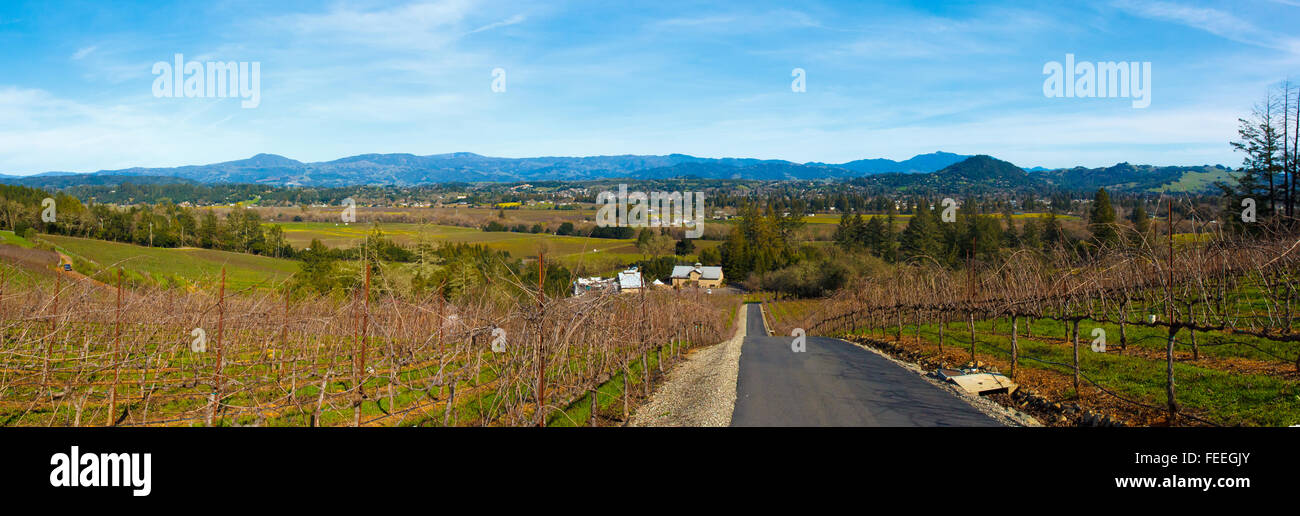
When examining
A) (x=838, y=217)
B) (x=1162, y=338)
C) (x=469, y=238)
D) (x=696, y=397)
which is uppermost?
(x=838, y=217)

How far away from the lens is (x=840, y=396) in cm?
1255

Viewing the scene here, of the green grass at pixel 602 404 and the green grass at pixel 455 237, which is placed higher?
the green grass at pixel 455 237

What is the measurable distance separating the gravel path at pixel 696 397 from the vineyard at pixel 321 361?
65cm

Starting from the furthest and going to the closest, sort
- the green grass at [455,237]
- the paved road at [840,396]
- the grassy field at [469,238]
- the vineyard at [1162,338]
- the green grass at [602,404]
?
1. the green grass at [455,237]
2. the grassy field at [469,238]
3. the green grass at [602,404]
4. the paved road at [840,396]
5. the vineyard at [1162,338]

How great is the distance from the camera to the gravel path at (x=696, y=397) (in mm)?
12008

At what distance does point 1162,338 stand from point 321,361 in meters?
22.0

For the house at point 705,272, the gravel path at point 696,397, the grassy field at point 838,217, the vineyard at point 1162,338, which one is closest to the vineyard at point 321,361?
the gravel path at point 696,397

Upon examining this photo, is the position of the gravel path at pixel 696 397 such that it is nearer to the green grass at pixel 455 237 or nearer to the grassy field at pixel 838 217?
the green grass at pixel 455 237

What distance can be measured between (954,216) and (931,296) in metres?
53.4

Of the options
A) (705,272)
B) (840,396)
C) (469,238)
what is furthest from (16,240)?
(840,396)

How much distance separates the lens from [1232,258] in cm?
1566

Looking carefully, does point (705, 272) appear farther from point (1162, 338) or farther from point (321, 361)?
point (1162, 338)
